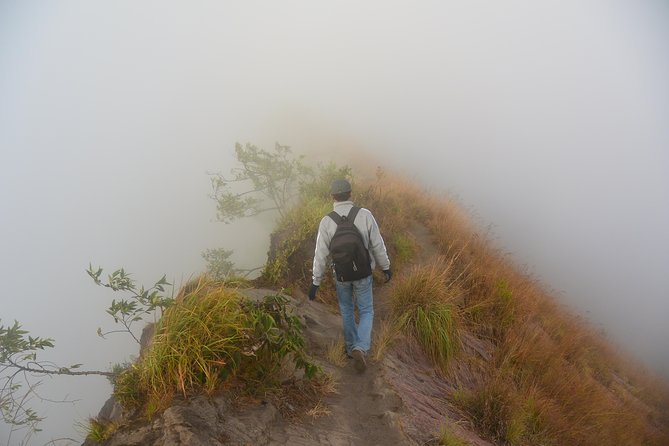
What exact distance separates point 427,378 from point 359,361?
1071mm

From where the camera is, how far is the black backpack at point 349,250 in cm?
436

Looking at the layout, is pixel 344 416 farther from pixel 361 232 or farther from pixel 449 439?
pixel 361 232

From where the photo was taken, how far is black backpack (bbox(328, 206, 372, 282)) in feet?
14.3

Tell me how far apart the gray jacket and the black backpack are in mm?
67

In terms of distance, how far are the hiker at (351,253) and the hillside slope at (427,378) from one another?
A: 0.39 metres

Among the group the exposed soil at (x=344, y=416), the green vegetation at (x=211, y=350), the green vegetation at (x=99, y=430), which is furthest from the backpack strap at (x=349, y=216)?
the green vegetation at (x=99, y=430)

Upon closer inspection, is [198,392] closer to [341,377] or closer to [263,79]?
[341,377]

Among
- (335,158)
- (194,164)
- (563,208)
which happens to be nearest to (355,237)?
(335,158)

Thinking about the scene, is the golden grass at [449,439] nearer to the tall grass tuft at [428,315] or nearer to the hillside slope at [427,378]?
the hillside slope at [427,378]

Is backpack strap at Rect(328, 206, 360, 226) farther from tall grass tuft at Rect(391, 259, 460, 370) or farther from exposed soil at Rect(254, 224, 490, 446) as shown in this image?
exposed soil at Rect(254, 224, 490, 446)

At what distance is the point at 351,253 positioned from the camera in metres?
4.37

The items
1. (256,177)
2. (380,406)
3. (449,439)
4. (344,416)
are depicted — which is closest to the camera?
(449,439)

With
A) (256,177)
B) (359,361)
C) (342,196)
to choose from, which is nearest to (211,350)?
(359,361)

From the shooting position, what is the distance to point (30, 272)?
2687 inches
